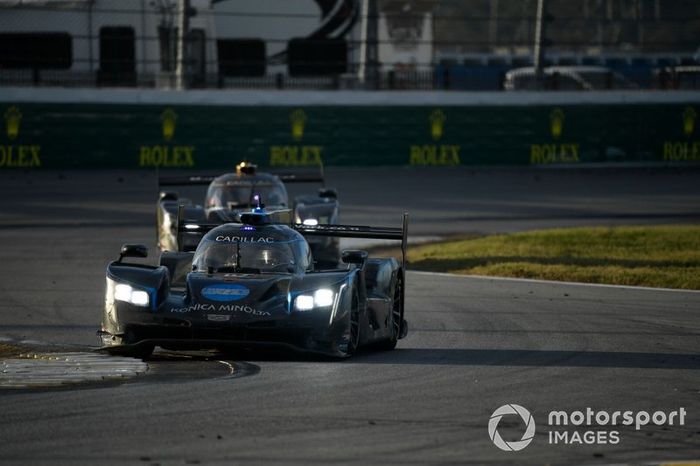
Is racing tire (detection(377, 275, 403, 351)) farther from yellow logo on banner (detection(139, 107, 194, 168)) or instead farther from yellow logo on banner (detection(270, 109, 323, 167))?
yellow logo on banner (detection(270, 109, 323, 167))

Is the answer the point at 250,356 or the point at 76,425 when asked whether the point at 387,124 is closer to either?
the point at 250,356

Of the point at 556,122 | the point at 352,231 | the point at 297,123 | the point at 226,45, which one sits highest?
the point at 226,45

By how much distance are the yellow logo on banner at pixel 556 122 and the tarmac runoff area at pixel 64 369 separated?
101ft

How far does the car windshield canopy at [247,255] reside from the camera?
12.8m

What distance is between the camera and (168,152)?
126ft

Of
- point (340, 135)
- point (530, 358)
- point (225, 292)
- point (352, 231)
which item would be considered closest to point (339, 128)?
point (340, 135)

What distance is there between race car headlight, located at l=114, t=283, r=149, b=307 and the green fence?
2619cm

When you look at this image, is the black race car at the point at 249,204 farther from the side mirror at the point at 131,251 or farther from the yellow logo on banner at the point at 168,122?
the yellow logo on banner at the point at 168,122

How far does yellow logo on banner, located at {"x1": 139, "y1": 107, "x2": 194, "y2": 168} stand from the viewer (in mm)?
38375

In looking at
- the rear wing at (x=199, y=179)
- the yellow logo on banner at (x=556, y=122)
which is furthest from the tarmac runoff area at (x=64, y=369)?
the yellow logo on banner at (x=556, y=122)

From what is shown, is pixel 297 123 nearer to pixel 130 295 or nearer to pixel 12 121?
pixel 12 121

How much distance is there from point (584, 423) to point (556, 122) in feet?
108

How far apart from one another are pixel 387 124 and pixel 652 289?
Answer: 21725 millimetres

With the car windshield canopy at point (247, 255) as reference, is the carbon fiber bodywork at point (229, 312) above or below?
below
